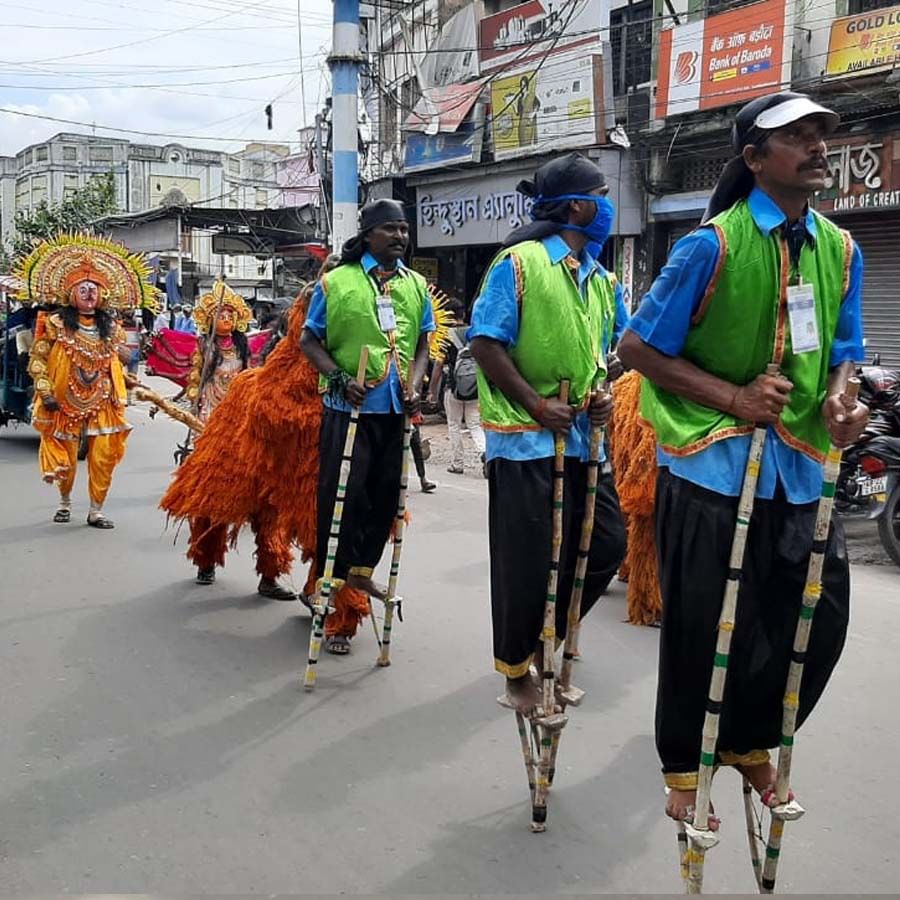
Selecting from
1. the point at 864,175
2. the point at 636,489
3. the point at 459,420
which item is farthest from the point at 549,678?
the point at 864,175

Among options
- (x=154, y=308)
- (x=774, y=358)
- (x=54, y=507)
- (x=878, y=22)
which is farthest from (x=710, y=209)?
(x=878, y=22)

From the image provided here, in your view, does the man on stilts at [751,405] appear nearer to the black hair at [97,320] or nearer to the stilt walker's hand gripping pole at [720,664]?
the stilt walker's hand gripping pole at [720,664]

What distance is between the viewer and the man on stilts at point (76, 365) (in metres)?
7.99

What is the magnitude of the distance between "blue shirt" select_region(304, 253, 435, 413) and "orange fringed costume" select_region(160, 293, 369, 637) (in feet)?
1.21

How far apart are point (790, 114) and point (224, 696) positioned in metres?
3.24

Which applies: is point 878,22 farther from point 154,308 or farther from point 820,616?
point 820,616

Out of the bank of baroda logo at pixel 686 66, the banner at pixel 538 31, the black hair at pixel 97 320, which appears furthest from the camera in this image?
the banner at pixel 538 31

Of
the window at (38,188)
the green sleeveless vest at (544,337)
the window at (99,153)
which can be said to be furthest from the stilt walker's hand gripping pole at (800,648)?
the window at (38,188)

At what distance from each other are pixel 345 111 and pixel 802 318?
46.5 ft

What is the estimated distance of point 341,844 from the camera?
10.5ft

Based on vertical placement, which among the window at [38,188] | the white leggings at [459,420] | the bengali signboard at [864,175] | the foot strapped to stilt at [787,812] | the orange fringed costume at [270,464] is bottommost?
the white leggings at [459,420]

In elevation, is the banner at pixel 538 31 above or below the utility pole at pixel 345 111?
above

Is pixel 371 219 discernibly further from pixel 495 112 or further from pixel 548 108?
pixel 495 112

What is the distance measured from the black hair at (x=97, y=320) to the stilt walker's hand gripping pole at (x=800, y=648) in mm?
6778
